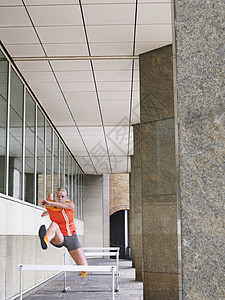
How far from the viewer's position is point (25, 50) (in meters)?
6.46

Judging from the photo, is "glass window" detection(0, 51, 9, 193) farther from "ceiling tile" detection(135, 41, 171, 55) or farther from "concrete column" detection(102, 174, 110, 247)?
"concrete column" detection(102, 174, 110, 247)

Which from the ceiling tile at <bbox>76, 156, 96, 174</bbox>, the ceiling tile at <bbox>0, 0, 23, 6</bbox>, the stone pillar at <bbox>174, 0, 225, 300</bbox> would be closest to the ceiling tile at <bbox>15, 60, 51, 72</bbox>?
the ceiling tile at <bbox>0, 0, 23, 6</bbox>

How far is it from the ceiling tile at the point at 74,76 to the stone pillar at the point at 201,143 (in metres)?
6.01

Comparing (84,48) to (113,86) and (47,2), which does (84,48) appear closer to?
(47,2)

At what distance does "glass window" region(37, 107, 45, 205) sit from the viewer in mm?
9375

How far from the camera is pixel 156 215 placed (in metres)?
6.34

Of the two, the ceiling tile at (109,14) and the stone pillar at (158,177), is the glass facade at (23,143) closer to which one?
the ceiling tile at (109,14)

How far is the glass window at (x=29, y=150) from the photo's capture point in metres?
8.19

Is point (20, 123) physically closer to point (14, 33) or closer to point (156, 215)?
point (14, 33)

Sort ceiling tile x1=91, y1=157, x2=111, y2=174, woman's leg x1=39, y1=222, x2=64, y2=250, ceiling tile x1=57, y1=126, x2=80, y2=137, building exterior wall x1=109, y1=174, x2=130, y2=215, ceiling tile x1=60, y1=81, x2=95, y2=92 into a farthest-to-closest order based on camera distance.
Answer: building exterior wall x1=109, y1=174, x2=130, y2=215 < ceiling tile x1=91, y1=157, x2=111, y2=174 < ceiling tile x1=57, y1=126, x2=80, y2=137 < ceiling tile x1=60, y1=81, x2=95, y2=92 < woman's leg x1=39, y1=222, x2=64, y2=250

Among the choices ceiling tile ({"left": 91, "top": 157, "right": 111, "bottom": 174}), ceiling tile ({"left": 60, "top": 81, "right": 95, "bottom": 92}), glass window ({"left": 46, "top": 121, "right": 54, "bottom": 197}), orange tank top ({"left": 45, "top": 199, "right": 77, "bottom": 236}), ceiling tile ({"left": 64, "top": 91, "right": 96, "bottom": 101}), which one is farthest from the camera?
ceiling tile ({"left": 91, "top": 157, "right": 111, "bottom": 174})

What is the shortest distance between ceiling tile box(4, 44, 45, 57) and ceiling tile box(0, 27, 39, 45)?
137 millimetres

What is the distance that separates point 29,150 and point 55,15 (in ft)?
11.6

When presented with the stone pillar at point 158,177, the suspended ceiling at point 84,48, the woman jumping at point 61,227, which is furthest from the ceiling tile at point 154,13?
the woman jumping at point 61,227
